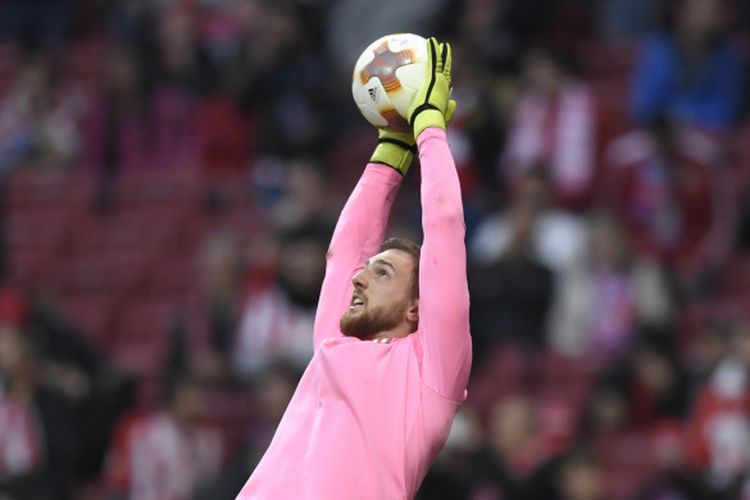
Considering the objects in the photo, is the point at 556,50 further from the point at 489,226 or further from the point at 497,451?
the point at 497,451

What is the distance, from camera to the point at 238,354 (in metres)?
10.7

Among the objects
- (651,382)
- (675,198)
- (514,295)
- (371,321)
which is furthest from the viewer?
(675,198)

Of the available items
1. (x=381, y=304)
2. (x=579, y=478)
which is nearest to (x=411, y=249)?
(x=381, y=304)

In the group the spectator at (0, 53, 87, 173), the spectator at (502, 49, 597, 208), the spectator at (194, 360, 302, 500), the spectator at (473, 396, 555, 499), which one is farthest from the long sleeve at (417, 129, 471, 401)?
the spectator at (0, 53, 87, 173)

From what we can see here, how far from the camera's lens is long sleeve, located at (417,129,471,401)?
478 cm

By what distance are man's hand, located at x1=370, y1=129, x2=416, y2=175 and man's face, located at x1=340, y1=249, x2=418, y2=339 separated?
18.7 inches

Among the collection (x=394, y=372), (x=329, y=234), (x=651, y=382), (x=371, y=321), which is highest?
(x=329, y=234)

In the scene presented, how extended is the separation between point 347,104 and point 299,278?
2268mm

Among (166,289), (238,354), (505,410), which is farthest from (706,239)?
(166,289)

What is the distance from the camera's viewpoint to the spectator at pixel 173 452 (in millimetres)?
10117

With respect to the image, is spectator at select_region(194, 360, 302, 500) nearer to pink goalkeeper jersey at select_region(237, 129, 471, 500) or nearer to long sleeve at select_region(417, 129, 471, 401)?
pink goalkeeper jersey at select_region(237, 129, 471, 500)

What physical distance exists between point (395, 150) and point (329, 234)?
5.22 meters

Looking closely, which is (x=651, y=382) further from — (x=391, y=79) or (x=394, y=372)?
(x=394, y=372)

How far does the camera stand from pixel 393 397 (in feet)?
15.9
